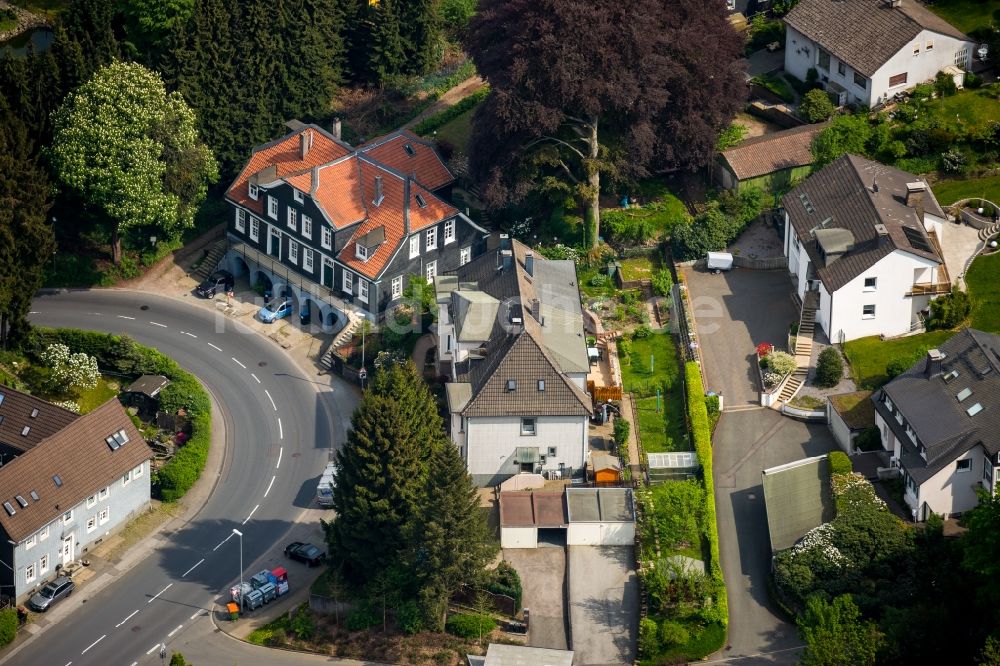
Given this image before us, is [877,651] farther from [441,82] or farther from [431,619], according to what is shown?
[441,82]

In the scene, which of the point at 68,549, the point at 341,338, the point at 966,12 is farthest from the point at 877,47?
the point at 68,549

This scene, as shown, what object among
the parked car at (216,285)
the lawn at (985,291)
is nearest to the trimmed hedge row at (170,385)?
the parked car at (216,285)

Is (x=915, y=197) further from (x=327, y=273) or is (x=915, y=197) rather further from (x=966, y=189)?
(x=327, y=273)

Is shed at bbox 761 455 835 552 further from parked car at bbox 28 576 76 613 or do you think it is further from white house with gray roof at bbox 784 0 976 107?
parked car at bbox 28 576 76 613

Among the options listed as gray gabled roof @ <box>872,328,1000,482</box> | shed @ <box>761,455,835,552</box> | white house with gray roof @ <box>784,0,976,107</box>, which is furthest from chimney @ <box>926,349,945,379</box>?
white house with gray roof @ <box>784,0,976,107</box>

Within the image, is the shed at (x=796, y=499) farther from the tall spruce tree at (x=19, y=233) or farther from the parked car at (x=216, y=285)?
the tall spruce tree at (x=19, y=233)
